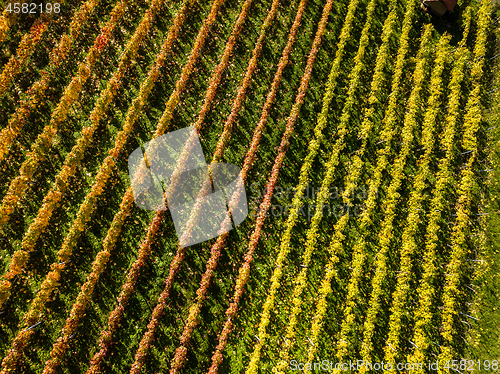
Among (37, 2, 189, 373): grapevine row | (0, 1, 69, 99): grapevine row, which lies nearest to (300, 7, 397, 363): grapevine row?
(37, 2, 189, 373): grapevine row

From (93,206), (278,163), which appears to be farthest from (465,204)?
(93,206)

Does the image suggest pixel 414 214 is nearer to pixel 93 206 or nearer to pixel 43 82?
pixel 93 206

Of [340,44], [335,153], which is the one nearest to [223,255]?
[335,153]

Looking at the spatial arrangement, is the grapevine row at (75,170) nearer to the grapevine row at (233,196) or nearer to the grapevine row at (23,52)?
the grapevine row at (23,52)

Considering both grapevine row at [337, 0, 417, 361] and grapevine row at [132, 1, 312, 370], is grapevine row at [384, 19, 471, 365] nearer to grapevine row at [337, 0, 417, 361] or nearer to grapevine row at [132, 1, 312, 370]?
grapevine row at [337, 0, 417, 361]

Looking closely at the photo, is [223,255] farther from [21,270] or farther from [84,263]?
[21,270]

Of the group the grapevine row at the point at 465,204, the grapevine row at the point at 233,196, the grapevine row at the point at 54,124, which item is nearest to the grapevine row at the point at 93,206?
the grapevine row at the point at 54,124
